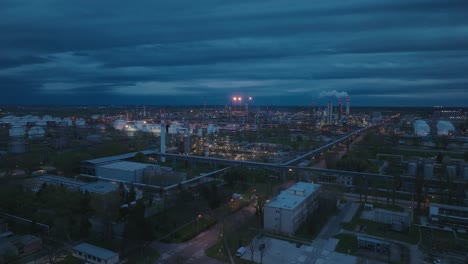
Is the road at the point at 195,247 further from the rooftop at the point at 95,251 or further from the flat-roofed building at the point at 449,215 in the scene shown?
the flat-roofed building at the point at 449,215

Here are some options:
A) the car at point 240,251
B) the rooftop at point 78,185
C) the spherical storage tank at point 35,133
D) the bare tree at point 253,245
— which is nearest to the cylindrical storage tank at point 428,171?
the bare tree at point 253,245

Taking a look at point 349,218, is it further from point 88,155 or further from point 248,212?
point 88,155

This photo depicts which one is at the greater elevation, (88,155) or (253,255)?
(88,155)

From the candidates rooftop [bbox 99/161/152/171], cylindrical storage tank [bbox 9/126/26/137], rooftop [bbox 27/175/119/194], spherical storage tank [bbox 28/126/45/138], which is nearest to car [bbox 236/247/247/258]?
rooftop [bbox 27/175/119/194]

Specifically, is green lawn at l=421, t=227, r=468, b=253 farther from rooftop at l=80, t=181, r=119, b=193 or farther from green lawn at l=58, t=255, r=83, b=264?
rooftop at l=80, t=181, r=119, b=193

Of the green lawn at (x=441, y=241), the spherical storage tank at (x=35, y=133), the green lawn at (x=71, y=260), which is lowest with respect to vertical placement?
the green lawn at (x=71, y=260)

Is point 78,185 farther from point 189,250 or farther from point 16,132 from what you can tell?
point 16,132

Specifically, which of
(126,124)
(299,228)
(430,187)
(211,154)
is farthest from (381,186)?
(126,124)

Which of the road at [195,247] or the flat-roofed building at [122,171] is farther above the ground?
the flat-roofed building at [122,171]
